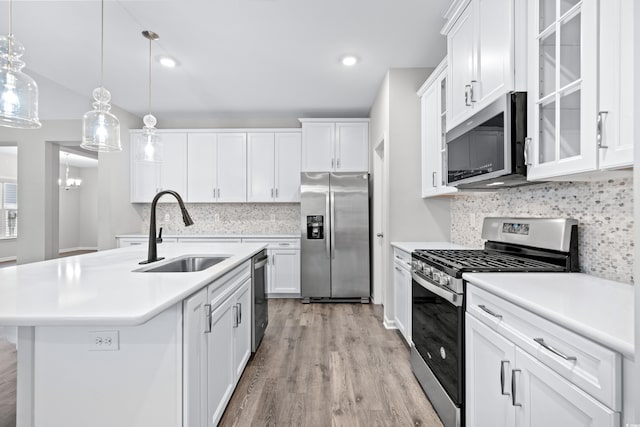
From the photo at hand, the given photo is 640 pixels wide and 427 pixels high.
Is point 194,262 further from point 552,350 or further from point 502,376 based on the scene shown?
point 552,350

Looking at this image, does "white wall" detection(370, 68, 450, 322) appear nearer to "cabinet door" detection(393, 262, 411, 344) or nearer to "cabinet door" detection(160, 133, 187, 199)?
"cabinet door" detection(393, 262, 411, 344)

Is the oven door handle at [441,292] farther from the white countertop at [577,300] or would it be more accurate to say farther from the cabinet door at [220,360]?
the cabinet door at [220,360]

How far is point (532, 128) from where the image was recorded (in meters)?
1.52

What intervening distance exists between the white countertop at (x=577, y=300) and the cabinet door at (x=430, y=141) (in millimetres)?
1494

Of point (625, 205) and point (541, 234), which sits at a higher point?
point (625, 205)

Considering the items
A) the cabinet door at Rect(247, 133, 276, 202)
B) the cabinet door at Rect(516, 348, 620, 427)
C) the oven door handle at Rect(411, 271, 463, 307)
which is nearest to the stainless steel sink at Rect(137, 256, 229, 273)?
the oven door handle at Rect(411, 271, 463, 307)

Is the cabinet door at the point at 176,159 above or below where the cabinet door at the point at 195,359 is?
above

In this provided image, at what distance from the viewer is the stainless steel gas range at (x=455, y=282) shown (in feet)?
5.18

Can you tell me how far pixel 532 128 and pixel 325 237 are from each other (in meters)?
3.02

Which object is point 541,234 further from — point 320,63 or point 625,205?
point 320,63

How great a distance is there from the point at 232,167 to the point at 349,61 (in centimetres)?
243

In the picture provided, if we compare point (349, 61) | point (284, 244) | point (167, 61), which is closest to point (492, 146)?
point (349, 61)

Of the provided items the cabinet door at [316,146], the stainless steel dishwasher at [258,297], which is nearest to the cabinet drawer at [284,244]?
the cabinet door at [316,146]

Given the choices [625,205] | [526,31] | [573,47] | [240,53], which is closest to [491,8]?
[526,31]
